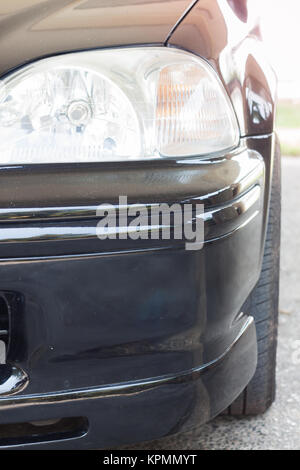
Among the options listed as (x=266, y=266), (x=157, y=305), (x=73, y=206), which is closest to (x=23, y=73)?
(x=73, y=206)

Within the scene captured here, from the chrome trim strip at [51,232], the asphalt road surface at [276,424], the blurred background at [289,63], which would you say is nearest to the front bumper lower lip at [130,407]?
the chrome trim strip at [51,232]

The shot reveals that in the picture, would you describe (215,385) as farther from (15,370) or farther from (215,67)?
(215,67)

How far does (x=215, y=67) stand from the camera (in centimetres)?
130

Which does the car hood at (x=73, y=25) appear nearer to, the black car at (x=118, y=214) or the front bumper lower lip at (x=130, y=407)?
the black car at (x=118, y=214)

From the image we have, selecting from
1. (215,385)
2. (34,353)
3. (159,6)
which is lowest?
(215,385)

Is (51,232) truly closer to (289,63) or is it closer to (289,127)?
(289,127)

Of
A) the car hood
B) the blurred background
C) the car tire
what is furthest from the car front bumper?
the blurred background

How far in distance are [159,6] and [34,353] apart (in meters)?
0.71

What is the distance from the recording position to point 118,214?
1.17 metres

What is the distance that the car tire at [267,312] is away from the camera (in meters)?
1.72

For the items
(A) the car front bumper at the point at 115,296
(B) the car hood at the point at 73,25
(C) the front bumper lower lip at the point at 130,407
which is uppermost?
(B) the car hood at the point at 73,25

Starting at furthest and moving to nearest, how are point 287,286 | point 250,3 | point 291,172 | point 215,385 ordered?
point 291,172 < point 287,286 < point 250,3 < point 215,385

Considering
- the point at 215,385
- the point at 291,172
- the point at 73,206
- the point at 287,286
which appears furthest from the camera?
the point at 291,172

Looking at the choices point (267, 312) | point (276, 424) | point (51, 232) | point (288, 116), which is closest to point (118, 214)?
point (51, 232)
